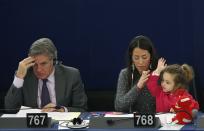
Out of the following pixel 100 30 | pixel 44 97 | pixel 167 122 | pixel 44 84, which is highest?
pixel 100 30

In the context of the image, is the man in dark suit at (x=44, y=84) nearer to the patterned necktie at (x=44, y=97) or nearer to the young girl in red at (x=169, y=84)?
the patterned necktie at (x=44, y=97)

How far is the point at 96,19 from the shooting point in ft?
16.0

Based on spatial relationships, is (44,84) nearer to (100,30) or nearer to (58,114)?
(58,114)

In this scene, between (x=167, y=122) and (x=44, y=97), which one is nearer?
(x=167, y=122)

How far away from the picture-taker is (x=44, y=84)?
386cm

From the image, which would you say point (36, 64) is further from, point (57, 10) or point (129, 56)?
point (57, 10)

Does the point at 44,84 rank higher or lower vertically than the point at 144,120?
higher

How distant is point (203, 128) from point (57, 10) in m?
2.52

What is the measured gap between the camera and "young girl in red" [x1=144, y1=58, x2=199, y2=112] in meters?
3.17

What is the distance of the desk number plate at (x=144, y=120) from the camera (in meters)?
2.89

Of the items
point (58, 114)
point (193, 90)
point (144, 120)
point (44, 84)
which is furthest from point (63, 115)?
point (193, 90)

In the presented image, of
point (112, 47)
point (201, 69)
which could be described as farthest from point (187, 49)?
point (112, 47)

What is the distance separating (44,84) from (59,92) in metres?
0.14

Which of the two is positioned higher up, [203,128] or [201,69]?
[201,69]
